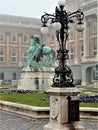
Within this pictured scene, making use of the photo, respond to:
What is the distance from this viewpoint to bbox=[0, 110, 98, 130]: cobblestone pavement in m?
12.4

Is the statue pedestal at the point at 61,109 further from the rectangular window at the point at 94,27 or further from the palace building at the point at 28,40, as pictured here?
the rectangular window at the point at 94,27

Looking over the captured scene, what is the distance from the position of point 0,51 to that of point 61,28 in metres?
71.0

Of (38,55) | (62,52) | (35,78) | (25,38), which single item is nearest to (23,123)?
(62,52)

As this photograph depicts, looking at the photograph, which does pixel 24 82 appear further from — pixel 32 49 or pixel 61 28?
pixel 61 28

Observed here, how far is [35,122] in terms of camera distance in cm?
1373

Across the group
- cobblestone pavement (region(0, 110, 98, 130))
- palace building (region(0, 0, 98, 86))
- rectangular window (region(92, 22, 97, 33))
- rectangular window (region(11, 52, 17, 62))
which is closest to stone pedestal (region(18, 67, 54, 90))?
cobblestone pavement (region(0, 110, 98, 130))

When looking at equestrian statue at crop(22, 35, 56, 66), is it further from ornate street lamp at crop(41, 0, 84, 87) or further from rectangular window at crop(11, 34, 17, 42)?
rectangular window at crop(11, 34, 17, 42)

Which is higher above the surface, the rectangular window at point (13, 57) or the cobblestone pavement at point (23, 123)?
the rectangular window at point (13, 57)

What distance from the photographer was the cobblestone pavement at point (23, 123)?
12422mm

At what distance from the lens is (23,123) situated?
1344 cm

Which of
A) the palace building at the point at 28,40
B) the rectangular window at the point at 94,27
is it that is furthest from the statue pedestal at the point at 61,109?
the rectangular window at the point at 94,27

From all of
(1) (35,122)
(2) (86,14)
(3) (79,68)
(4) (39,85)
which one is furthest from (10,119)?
(3) (79,68)

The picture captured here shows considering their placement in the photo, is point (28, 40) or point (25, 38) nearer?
point (25, 38)

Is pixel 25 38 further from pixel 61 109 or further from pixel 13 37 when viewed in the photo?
pixel 61 109
